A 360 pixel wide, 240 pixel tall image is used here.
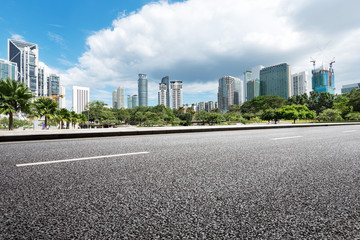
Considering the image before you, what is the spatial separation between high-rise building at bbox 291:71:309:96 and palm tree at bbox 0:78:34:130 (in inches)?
6770

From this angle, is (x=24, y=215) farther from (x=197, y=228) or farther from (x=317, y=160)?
(x=317, y=160)

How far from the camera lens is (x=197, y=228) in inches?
57.1

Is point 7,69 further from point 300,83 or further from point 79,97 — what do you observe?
point 300,83

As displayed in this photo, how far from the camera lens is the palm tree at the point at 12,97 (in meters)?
26.5

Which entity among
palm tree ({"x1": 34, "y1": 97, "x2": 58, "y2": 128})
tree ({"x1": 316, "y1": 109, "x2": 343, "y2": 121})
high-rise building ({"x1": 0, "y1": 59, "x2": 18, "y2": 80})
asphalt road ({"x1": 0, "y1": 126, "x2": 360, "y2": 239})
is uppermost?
high-rise building ({"x1": 0, "y1": 59, "x2": 18, "y2": 80})

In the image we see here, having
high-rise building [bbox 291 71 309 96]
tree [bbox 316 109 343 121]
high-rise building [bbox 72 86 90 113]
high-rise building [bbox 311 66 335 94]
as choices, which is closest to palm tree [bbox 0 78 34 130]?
tree [bbox 316 109 343 121]

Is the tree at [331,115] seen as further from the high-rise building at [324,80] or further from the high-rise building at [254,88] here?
the high-rise building at [324,80]

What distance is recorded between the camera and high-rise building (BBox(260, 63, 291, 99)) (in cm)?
14639

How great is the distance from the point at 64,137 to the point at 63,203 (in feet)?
26.5

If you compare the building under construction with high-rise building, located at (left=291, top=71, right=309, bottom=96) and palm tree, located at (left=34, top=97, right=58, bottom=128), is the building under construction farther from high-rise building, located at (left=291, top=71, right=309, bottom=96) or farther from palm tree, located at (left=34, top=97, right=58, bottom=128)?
palm tree, located at (left=34, top=97, right=58, bottom=128)

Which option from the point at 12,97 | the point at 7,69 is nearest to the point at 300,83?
the point at 12,97

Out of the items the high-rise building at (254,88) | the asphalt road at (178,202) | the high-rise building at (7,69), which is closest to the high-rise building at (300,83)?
the high-rise building at (254,88)

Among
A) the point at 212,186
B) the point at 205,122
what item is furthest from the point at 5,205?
the point at 205,122

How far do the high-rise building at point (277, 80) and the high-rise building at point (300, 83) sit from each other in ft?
47.2
